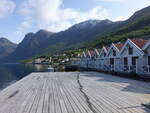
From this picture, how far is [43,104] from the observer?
372 inches

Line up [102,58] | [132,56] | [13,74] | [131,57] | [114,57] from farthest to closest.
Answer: [13,74] < [102,58] < [114,57] < [131,57] < [132,56]

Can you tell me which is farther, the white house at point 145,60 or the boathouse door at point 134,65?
the boathouse door at point 134,65

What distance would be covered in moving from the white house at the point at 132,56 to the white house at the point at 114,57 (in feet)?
4.96

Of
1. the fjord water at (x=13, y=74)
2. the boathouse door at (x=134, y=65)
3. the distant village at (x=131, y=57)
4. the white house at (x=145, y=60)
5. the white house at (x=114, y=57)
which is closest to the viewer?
the white house at (x=145, y=60)

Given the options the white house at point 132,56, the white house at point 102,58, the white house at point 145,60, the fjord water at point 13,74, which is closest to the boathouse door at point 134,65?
the white house at point 132,56

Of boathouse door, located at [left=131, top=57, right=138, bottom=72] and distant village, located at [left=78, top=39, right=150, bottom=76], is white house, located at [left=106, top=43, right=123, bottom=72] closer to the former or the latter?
distant village, located at [left=78, top=39, right=150, bottom=76]

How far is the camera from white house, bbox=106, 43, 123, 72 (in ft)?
110

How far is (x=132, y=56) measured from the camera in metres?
28.5

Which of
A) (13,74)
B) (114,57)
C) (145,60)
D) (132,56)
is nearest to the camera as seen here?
(145,60)

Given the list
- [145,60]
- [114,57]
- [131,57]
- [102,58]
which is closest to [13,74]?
[102,58]

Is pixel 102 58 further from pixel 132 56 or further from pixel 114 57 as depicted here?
pixel 132 56

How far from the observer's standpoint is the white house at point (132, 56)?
86.3 feet

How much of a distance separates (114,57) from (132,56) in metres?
6.88

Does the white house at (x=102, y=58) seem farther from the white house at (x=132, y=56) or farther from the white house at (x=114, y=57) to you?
the white house at (x=132, y=56)
